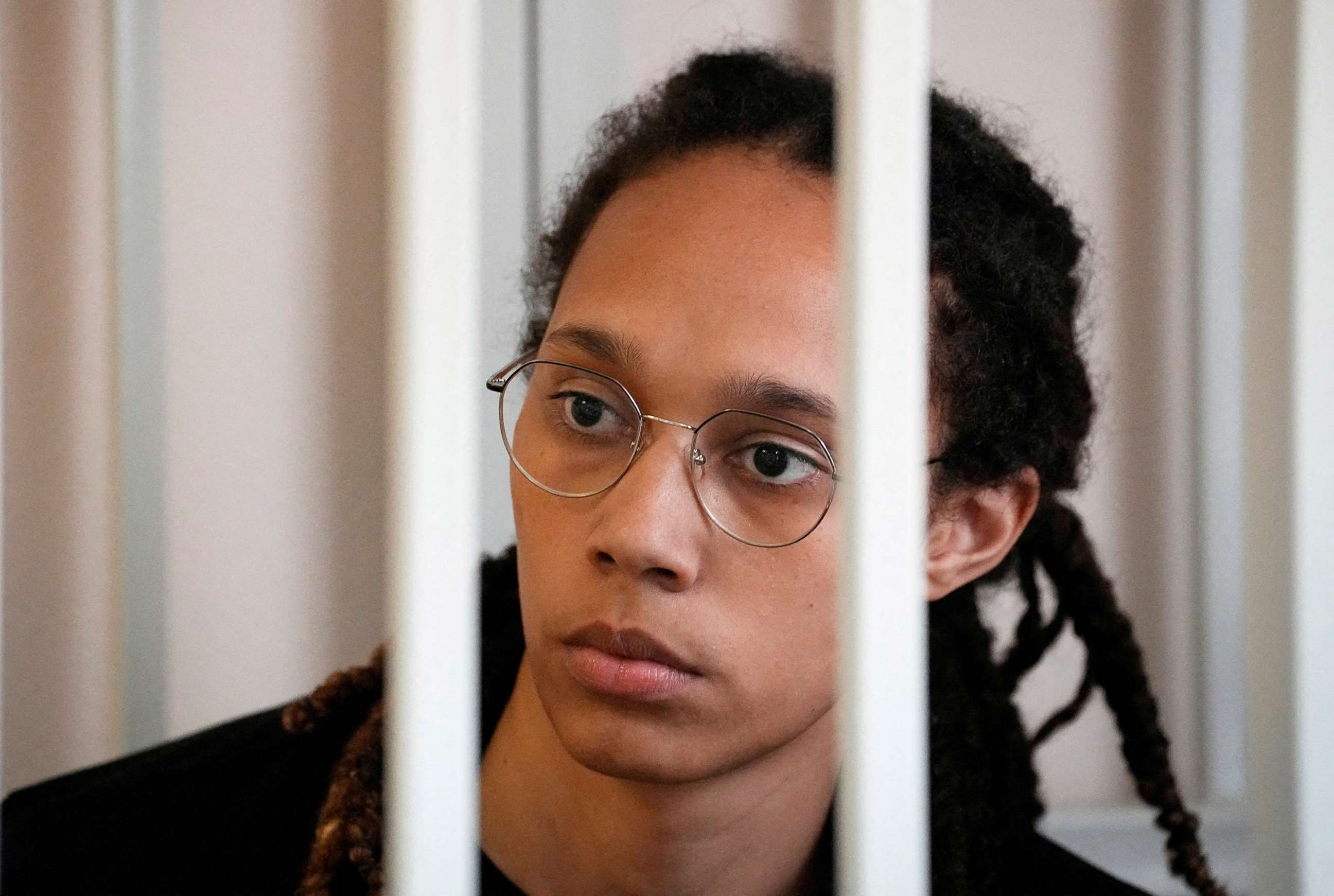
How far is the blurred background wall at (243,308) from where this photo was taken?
125 centimetres

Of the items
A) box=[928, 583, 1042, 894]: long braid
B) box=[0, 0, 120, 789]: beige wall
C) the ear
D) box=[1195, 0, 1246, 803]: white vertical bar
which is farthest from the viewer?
box=[1195, 0, 1246, 803]: white vertical bar

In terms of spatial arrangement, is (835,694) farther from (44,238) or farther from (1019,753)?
(44,238)

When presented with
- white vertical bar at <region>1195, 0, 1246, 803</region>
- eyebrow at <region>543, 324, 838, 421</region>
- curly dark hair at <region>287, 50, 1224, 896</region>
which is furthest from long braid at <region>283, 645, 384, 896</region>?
white vertical bar at <region>1195, 0, 1246, 803</region>

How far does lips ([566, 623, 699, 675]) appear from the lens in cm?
74

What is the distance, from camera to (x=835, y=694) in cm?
88

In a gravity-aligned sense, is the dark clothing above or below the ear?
below

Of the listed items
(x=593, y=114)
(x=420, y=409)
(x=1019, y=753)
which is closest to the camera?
(x=420, y=409)

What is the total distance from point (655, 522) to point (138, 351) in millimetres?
699

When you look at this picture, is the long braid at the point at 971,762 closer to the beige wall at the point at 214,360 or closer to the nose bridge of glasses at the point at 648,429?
the nose bridge of glasses at the point at 648,429

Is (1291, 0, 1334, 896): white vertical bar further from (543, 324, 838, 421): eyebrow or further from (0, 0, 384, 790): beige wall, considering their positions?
(0, 0, 384, 790): beige wall

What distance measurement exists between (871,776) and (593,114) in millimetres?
1001

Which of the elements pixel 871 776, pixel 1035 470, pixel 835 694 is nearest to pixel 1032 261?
pixel 1035 470

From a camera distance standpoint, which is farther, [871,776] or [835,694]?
[835,694]

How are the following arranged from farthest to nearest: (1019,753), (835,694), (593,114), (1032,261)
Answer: (593,114), (1019,753), (1032,261), (835,694)
